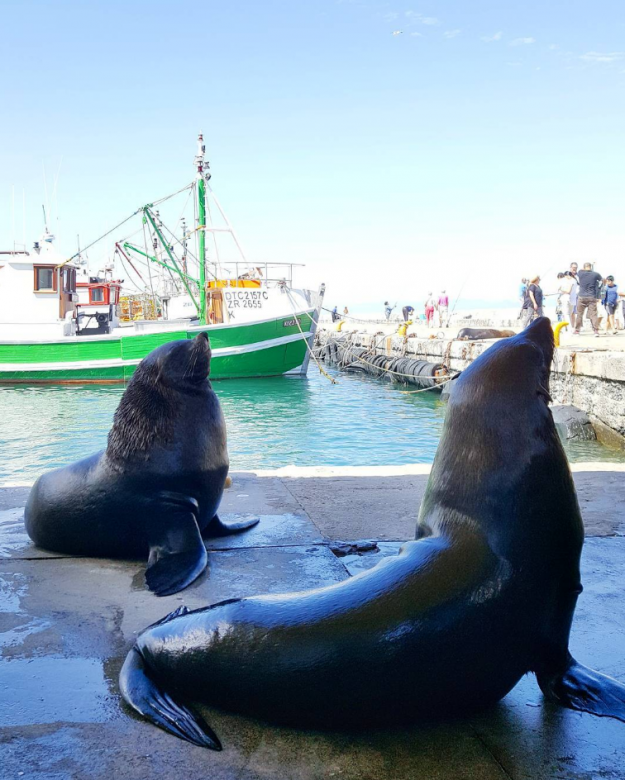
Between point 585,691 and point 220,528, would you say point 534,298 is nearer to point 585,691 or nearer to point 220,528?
point 220,528

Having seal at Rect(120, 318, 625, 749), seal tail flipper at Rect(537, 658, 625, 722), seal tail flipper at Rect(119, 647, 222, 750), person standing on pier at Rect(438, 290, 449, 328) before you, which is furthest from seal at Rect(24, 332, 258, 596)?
person standing on pier at Rect(438, 290, 449, 328)

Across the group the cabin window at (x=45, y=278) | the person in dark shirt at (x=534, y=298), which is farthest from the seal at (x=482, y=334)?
the cabin window at (x=45, y=278)

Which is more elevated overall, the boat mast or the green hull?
the boat mast

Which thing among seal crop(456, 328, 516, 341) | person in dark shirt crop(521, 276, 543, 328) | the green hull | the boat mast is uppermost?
the boat mast

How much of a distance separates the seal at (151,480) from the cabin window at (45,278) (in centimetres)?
1938

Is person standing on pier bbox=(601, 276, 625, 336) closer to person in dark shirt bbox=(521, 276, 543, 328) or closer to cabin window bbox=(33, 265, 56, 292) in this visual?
person in dark shirt bbox=(521, 276, 543, 328)

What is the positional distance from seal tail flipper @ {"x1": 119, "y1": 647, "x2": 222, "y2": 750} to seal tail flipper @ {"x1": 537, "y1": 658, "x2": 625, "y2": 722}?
3.18 feet

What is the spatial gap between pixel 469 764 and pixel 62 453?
34.8ft

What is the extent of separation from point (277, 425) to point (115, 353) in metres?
8.93

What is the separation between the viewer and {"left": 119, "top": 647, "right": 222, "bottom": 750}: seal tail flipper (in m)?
1.91

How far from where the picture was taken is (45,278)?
21656 millimetres

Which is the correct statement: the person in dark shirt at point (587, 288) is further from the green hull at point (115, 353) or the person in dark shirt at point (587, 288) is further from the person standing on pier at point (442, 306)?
the person standing on pier at point (442, 306)

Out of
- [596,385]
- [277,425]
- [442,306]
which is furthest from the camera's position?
[442,306]

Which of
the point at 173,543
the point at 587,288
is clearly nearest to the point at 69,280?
the point at 587,288
